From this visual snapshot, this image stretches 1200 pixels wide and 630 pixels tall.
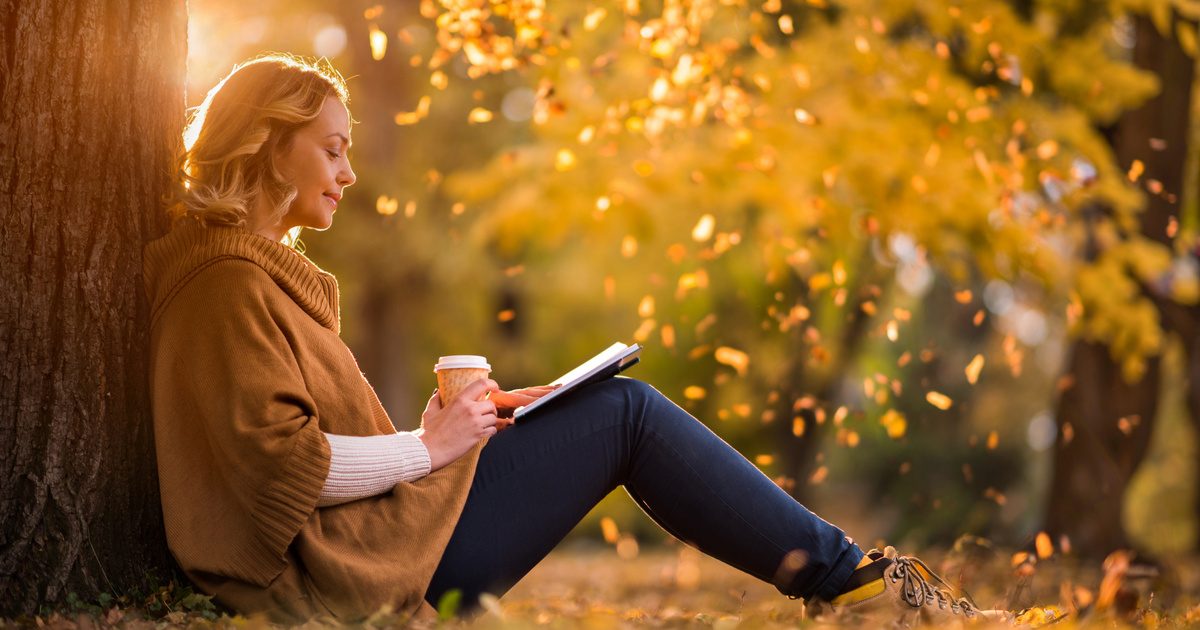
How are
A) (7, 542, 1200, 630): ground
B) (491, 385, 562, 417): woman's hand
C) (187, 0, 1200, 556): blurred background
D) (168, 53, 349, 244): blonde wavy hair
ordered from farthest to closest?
(187, 0, 1200, 556): blurred background, (491, 385, 562, 417): woman's hand, (168, 53, 349, 244): blonde wavy hair, (7, 542, 1200, 630): ground

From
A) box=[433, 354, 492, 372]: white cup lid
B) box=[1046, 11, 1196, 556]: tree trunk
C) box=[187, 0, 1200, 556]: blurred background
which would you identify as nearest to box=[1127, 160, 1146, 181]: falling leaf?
box=[187, 0, 1200, 556]: blurred background

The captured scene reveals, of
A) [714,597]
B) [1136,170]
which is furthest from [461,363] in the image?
[1136,170]

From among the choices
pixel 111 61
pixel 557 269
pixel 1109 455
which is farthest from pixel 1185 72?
pixel 557 269

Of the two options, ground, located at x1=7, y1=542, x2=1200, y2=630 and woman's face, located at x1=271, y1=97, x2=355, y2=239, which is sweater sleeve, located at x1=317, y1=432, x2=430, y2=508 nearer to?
ground, located at x1=7, y1=542, x2=1200, y2=630

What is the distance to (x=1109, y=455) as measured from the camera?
787 centimetres

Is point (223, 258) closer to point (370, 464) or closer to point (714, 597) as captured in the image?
point (370, 464)

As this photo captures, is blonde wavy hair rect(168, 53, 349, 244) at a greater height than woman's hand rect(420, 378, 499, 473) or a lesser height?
greater

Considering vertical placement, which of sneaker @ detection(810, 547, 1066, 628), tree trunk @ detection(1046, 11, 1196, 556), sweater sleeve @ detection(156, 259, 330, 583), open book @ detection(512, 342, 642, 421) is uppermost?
sweater sleeve @ detection(156, 259, 330, 583)

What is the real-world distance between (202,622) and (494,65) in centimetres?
355

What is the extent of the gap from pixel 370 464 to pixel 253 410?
1.03ft

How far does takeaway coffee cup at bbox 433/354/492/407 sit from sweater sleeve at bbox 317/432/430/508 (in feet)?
0.73

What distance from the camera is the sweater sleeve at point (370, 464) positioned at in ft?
9.75

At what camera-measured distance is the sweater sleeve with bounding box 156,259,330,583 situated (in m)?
2.89

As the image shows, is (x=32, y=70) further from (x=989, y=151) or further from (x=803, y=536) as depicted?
(x=989, y=151)
